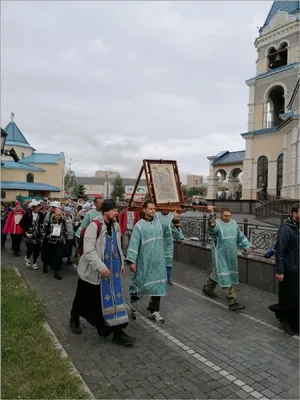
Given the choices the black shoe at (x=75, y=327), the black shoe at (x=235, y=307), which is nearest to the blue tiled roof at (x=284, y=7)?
the black shoe at (x=235, y=307)

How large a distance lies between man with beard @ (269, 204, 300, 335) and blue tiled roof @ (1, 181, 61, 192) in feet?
144

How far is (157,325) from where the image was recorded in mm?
5270

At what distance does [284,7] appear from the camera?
88.0ft

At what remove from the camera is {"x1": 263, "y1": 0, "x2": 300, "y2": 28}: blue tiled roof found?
25484 millimetres

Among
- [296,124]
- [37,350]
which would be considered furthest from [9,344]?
[296,124]

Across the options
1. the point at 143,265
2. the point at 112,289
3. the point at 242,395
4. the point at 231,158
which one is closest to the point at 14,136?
the point at 231,158

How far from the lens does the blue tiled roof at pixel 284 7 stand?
25.5 meters

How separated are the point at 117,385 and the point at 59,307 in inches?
107

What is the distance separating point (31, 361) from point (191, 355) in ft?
6.06

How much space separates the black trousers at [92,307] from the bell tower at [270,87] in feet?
77.1

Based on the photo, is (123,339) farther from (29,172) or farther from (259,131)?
(29,172)

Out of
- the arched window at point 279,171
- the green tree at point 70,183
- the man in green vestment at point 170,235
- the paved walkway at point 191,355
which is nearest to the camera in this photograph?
the paved walkway at point 191,355

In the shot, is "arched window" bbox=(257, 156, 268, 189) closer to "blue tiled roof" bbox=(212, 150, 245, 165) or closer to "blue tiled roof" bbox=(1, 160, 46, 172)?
"blue tiled roof" bbox=(212, 150, 245, 165)

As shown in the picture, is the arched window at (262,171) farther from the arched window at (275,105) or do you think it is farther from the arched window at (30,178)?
the arched window at (30,178)
